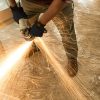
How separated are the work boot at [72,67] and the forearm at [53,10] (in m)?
0.50

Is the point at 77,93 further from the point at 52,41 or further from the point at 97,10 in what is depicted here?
the point at 97,10

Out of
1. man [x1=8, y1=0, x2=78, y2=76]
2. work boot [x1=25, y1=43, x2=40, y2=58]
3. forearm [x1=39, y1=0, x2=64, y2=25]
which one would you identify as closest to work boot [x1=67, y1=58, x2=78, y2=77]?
man [x1=8, y1=0, x2=78, y2=76]

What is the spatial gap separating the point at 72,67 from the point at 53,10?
601 mm

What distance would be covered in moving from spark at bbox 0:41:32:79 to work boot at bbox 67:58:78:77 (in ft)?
1.40

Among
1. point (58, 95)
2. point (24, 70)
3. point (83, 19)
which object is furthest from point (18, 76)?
point (83, 19)

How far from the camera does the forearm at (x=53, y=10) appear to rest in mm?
1296

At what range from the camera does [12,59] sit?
6.28ft

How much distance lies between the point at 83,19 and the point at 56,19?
2.00ft

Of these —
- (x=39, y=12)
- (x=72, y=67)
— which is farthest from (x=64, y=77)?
(x=39, y=12)

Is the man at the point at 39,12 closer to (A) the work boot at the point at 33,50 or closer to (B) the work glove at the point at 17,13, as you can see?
(B) the work glove at the point at 17,13

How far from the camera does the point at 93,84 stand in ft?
5.59

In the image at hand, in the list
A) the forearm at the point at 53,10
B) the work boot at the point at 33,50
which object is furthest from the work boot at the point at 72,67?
the forearm at the point at 53,10

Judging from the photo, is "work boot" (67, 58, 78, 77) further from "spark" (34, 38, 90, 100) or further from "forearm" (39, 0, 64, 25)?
"forearm" (39, 0, 64, 25)

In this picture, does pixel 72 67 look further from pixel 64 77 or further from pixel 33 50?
pixel 33 50
